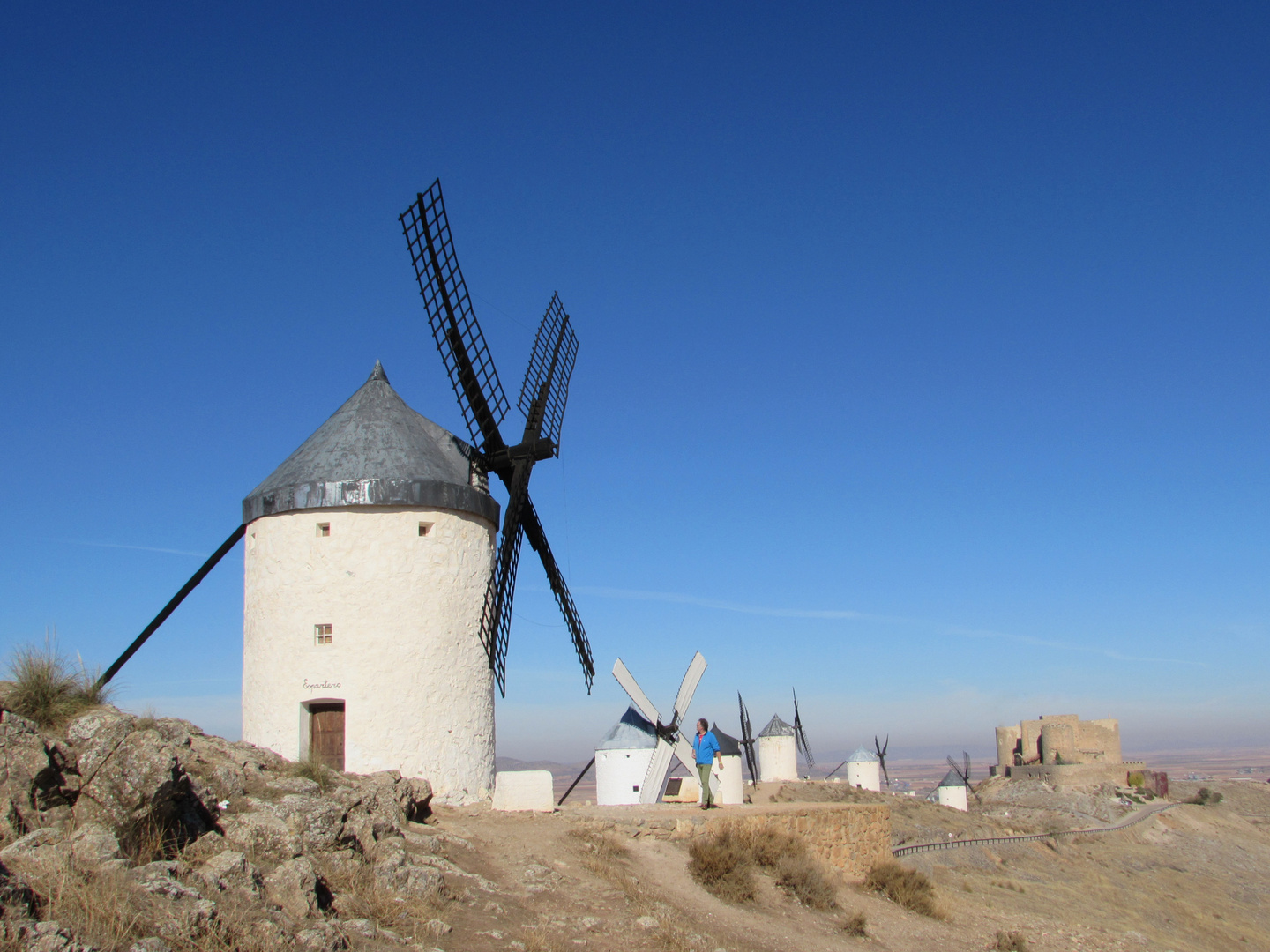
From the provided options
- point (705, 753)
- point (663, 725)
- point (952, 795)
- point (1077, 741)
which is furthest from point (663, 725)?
point (1077, 741)

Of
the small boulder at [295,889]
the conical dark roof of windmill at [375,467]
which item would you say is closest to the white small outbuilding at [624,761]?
the conical dark roof of windmill at [375,467]

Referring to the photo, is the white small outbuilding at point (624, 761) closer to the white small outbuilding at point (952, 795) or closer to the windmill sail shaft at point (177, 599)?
the windmill sail shaft at point (177, 599)

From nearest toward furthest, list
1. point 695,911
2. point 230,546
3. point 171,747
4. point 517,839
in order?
point 171,747 < point 695,911 < point 517,839 < point 230,546

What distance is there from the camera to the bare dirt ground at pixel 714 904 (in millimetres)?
8680

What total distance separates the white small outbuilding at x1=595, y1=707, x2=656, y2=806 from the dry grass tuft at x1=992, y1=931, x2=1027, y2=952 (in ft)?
36.2

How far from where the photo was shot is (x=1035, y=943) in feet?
42.8

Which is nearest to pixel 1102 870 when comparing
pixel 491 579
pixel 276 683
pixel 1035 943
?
pixel 1035 943

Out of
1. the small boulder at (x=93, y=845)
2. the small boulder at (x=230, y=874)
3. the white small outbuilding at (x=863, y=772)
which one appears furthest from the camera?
the white small outbuilding at (x=863, y=772)

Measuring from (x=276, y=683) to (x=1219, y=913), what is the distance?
2607cm

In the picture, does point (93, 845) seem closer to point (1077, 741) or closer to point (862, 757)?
point (862, 757)

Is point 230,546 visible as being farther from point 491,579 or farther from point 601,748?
point 601,748

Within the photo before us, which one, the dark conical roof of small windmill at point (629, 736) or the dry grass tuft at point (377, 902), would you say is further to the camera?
the dark conical roof of small windmill at point (629, 736)

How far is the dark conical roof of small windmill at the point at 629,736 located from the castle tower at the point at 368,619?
32.3 ft

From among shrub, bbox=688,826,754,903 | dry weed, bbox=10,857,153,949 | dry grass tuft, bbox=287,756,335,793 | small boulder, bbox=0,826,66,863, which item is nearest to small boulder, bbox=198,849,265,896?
dry weed, bbox=10,857,153,949
